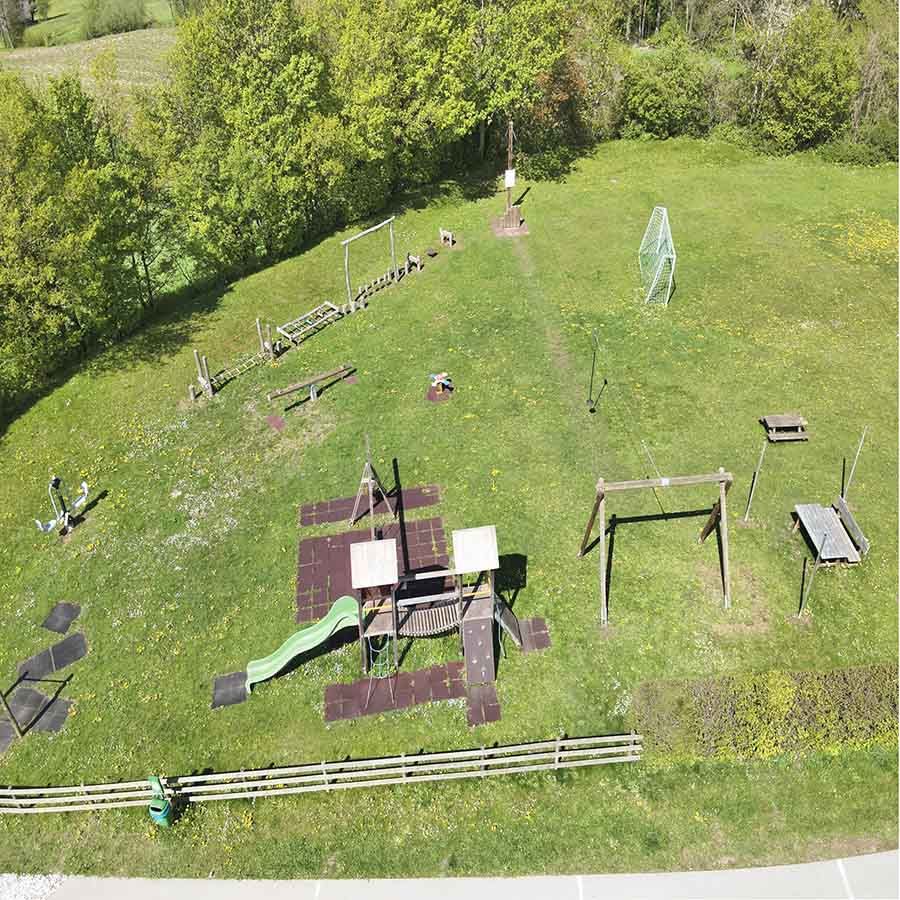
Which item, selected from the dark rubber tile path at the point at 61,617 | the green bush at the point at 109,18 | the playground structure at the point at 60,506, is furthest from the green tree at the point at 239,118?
the green bush at the point at 109,18

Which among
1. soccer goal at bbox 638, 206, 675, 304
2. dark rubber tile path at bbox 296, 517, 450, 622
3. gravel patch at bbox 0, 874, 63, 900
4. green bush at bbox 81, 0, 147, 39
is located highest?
green bush at bbox 81, 0, 147, 39

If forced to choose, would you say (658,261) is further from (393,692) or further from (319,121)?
(393,692)

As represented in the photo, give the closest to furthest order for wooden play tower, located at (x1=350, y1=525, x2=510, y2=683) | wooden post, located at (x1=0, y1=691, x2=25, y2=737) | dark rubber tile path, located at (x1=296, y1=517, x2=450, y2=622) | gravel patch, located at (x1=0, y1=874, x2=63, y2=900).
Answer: gravel patch, located at (x1=0, y1=874, x2=63, y2=900), wooden play tower, located at (x1=350, y1=525, x2=510, y2=683), wooden post, located at (x1=0, y1=691, x2=25, y2=737), dark rubber tile path, located at (x1=296, y1=517, x2=450, y2=622)

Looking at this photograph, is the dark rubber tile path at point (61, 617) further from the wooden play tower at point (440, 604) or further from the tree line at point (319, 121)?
the tree line at point (319, 121)

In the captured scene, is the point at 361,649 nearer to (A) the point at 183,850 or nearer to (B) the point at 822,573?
(A) the point at 183,850

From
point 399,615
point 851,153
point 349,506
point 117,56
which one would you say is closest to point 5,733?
point 399,615

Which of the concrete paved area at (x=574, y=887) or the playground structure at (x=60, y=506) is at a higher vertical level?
the playground structure at (x=60, y=506)

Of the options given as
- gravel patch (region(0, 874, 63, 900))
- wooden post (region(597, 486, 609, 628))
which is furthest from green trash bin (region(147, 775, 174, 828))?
wooden post (region(597, 486, 609, 628))

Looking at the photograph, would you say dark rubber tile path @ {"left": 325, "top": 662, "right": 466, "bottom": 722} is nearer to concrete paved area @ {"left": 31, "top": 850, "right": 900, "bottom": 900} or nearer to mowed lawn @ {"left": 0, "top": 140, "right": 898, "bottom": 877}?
mowed lawn @ {"left": 0, "top": 140, "right": 898, "bottom": 877}
